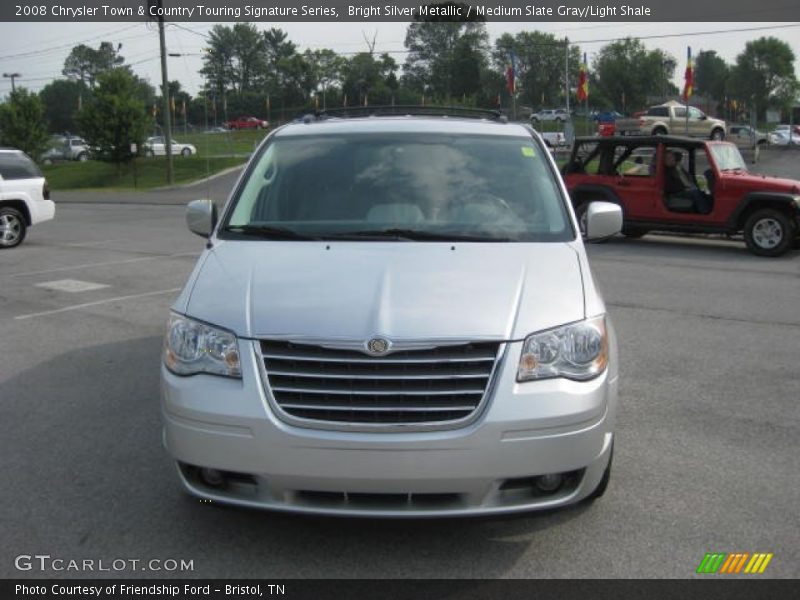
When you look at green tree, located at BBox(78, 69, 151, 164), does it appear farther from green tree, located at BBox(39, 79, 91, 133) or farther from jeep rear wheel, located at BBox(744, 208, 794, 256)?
green tree, located at BBox(39, 79, 91, 133)

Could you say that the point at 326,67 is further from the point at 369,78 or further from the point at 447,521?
the point at 447,521

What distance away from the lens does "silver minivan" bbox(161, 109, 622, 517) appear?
3.24 meters

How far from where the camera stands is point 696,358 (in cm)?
704

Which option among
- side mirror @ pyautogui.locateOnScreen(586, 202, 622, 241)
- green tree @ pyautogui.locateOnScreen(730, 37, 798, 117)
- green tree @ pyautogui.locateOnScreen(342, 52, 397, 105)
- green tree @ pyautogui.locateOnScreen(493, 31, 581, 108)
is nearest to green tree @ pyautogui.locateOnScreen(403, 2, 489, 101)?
green tree @ pyautogui.locateOnScreen(493, 31, 581, 108)

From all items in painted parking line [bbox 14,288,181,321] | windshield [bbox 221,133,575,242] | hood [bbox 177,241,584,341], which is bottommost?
painted parking line [bbox 14,288,181,321]

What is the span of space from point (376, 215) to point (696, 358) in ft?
12.0

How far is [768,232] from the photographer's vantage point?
44.5 feet

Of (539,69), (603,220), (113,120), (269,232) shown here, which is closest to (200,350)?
(269,232)

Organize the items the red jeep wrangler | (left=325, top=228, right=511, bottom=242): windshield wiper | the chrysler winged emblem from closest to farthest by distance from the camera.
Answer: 1. the chrysler winged emblem
2. (left=325, top=228, right=511, bottom=242): windshield wiper
3. the red jeep wrangler

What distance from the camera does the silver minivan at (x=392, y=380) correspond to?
3.24 m

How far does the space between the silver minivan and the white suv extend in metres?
12.7

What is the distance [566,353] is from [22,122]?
5693 centimetres

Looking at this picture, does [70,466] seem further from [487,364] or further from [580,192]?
[580,192]

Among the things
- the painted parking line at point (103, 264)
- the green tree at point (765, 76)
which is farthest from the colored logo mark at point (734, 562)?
the green tree at point (765, 76)
